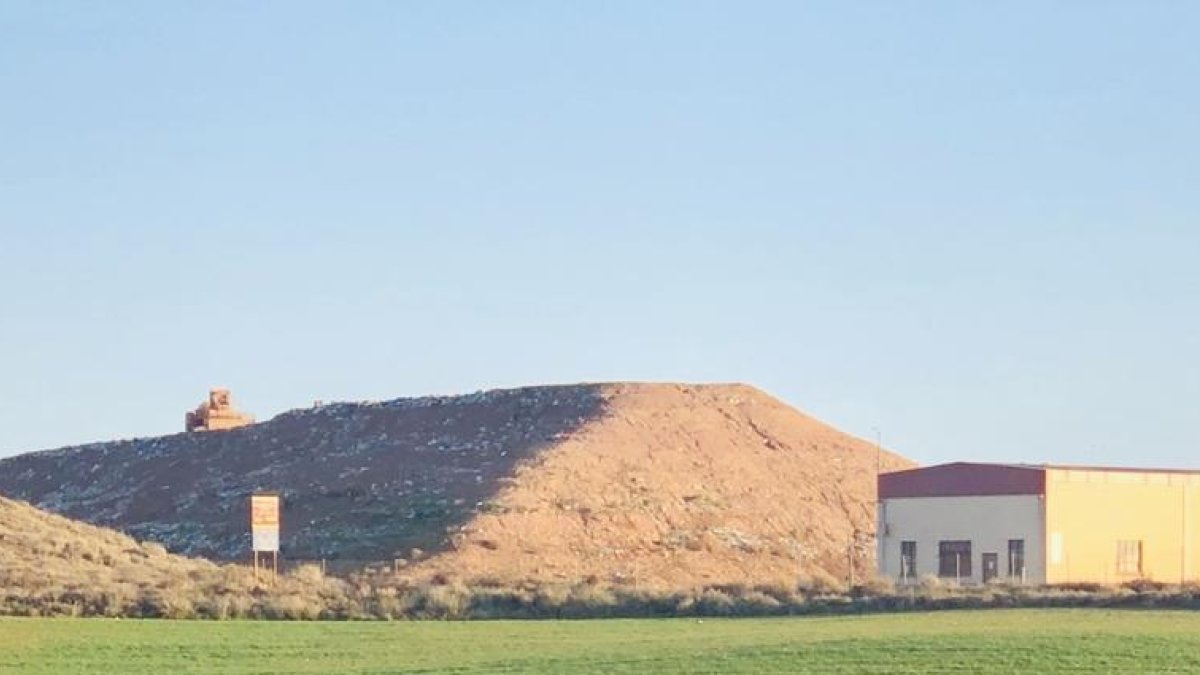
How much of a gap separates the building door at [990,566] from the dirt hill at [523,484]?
54.4 feet

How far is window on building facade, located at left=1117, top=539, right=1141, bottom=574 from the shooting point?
250 ft

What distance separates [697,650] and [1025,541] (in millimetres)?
36007

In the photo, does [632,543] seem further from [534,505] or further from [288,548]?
[288,548]

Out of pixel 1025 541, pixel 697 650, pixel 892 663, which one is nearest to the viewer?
pixel 892 663

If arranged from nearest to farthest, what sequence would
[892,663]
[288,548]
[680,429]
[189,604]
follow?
[892,663], [189,604], [288,548], [680,429]

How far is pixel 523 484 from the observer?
107 metres

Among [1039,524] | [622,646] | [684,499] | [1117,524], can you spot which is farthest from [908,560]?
[622,646]

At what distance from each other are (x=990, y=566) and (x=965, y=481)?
10.9 ft

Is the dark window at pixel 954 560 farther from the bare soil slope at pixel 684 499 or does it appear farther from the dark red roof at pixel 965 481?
the bare soil slope at pixel 684 499

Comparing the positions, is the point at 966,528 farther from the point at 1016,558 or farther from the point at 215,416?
the point at 215,416

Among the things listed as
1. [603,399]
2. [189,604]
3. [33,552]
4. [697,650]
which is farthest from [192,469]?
[697,650]

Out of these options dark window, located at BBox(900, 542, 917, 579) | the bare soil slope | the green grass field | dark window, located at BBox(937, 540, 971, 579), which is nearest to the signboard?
the green grass field

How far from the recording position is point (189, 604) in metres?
55.8

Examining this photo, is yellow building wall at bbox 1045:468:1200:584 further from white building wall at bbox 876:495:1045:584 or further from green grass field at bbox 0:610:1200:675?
green grass field at bbox 0:610:1200:675
